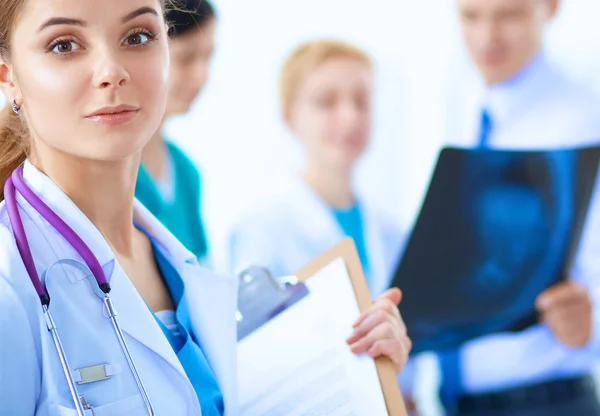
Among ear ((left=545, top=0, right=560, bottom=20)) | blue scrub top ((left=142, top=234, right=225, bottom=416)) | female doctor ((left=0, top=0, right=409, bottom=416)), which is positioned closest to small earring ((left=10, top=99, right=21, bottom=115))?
female doctor ((left=0, top=0, right=409, bottom=416))

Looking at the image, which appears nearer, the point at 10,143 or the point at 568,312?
the point at 10,143

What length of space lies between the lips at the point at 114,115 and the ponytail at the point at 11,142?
17 centimetres

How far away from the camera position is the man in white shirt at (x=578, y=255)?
2.53 m

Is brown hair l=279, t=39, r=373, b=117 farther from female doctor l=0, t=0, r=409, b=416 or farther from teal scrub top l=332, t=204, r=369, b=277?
female doctor l=0, t=0, r=409, b=416

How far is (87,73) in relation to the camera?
2.89ft

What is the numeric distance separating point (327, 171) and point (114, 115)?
6.19 ft

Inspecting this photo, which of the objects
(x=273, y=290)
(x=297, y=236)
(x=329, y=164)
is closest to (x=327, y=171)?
(x=329, y=164)

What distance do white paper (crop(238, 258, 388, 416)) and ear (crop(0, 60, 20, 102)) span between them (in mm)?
531

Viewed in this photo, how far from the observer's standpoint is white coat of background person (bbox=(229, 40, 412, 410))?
259 cm

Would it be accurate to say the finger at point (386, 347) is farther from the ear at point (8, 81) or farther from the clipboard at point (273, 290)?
the ear at point (8, 81)

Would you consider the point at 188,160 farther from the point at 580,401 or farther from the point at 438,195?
the point at 580,401

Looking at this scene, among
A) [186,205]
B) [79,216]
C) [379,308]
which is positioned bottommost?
[379,308]

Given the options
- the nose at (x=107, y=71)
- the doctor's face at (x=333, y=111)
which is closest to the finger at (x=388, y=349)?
the nose at (x=107, y=71)

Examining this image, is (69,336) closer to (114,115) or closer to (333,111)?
(114,115)
